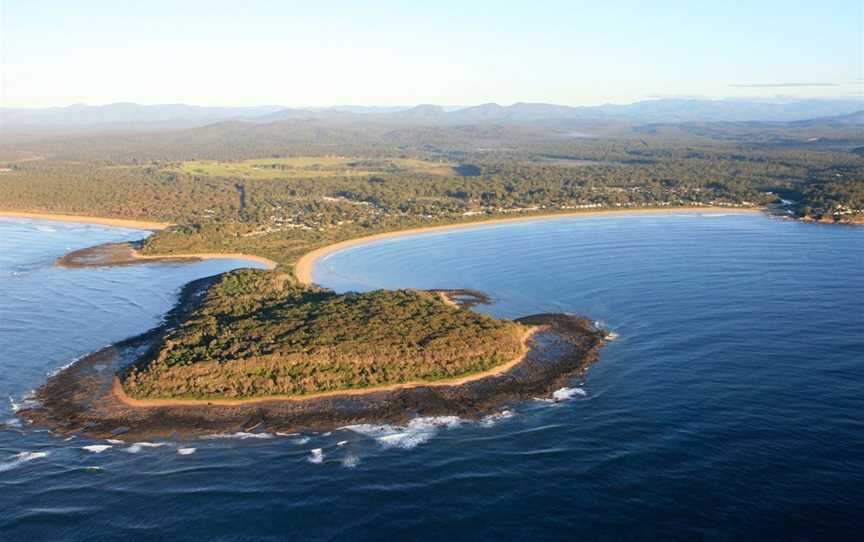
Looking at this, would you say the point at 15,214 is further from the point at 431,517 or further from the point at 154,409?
the point at 431,517

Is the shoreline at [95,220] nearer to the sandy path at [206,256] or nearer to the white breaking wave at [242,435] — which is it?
the sandy path at [206,256]

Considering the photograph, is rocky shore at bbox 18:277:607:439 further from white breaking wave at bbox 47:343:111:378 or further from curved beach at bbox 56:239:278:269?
curved beach at bbox 56:239:278:269

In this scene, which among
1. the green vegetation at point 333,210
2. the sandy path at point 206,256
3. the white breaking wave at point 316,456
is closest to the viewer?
the white breaking wave at point 316,456

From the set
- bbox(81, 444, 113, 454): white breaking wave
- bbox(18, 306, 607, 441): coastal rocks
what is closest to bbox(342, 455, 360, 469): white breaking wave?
bbox(18, 306, 607, 441): coastal rocks

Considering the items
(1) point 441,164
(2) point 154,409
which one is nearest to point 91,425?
(2) point 154,409

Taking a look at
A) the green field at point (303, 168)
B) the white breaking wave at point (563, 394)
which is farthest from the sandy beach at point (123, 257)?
the green field at point (303, 168)

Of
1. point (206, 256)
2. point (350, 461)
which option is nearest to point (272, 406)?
point (350, 461)
